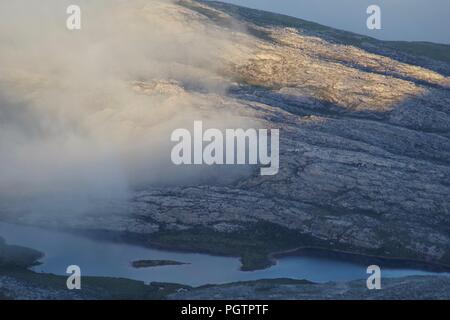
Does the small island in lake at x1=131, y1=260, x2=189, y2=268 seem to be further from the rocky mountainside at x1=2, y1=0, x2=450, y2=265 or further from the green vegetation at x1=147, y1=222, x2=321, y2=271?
the rocky mountainside at x1=2, y1=0, x2=450, y2=265

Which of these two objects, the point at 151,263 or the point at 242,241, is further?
the point at 242,241

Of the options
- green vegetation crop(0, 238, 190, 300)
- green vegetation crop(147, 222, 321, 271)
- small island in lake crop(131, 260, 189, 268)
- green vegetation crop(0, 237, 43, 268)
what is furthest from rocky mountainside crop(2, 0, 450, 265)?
green vegetation crop(0, 238, 190, 300)

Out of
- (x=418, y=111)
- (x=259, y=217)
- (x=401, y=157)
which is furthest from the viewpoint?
(x=418, y=111)

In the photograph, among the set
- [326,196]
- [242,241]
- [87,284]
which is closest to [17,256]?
[87,284]

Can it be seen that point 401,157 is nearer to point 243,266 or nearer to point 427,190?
point 427,190

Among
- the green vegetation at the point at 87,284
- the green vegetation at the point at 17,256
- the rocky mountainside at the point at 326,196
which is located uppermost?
the rocky mountainside at the point at 326,196

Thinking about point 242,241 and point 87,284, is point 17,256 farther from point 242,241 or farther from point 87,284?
point 242,241

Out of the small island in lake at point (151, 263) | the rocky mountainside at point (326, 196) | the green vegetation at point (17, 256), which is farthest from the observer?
the rocky mountainside at point (326, 196)

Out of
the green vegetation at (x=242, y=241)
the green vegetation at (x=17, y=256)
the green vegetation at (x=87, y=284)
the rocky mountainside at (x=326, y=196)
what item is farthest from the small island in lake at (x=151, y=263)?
the green vegetation at (x=17, y=256)

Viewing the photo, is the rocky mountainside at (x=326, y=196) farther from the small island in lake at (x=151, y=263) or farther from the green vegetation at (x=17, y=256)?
the green vegetation at (x=17, y=256)
